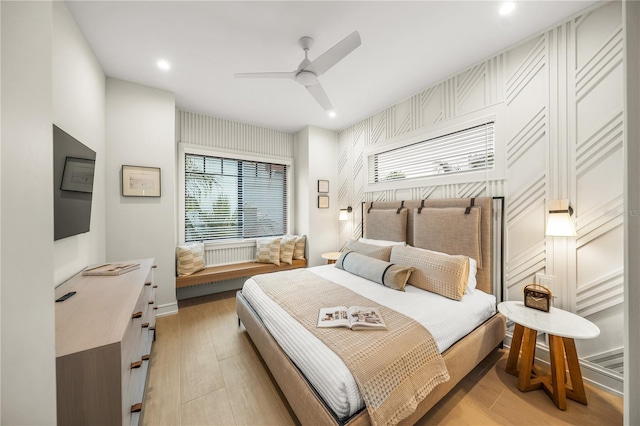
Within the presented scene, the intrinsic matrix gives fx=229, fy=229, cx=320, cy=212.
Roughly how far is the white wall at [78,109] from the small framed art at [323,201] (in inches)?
118

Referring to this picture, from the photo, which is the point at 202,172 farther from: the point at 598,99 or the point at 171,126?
the point at 598,99

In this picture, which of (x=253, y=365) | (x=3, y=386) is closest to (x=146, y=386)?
(x=253, y=365)

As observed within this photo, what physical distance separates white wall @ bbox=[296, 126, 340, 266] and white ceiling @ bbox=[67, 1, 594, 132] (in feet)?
4.37

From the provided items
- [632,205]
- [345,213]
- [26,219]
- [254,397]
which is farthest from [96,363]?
[345,213]

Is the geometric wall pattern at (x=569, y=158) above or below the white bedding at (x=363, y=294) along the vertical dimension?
above

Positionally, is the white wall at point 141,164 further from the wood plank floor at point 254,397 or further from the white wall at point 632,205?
the white wall at point 632,205

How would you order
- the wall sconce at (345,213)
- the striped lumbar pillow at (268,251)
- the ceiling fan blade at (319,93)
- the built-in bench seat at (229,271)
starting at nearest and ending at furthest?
the ceiling fan blade at (319,93), the built-in bench seat at (229,271), the striped lumbar pillow at (268,251), the wall sconce at (345,213)

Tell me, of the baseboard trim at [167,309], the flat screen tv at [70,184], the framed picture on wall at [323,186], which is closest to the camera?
the flat screen tv at [70,184]

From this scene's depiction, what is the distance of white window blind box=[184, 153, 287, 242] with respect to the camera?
3775 millimetres

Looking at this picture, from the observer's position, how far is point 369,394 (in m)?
1.18

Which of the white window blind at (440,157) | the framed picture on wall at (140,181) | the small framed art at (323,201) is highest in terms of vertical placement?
the white window blind at (440,157)

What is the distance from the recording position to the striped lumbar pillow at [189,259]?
329 centimetres

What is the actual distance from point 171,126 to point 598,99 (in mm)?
4314

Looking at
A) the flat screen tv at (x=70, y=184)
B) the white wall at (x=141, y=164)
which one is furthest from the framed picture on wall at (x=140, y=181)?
the flat screen tv at (x=70, y=184)
